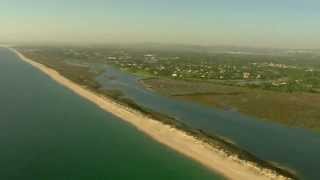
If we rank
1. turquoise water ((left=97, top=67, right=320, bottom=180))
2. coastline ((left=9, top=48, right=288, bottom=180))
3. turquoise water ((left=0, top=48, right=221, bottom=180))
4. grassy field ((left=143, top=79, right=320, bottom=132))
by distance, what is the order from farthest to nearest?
grassy field ((left=143, top=79, right=320, bottom=132))
turquoise water ((left=97, top=67, right=320, bottom=180))
coastline ((left=9, top=48, right=288, bottom=180))
turquoise water ((left=0, top=48, right=221, bottom=180))

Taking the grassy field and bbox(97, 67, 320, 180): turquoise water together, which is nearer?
bbox(97, 67, 320, 180): turquoise water

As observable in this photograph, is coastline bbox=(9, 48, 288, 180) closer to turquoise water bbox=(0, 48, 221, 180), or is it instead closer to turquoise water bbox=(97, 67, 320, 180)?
turquoise water bbox=(0, 48, 221, 180)

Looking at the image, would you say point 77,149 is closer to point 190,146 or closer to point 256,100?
point 190,146

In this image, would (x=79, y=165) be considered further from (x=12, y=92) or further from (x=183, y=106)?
(x=12, y=92)

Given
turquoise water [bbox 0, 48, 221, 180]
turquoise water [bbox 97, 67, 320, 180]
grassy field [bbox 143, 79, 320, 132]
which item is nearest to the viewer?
turquoise water [bbox 0, 48, 221, 180]

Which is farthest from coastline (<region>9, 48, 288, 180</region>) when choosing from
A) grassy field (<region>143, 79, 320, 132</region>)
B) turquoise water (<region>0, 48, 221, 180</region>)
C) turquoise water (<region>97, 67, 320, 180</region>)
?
grassy field (<region>143, 79, 320, 132</region>)

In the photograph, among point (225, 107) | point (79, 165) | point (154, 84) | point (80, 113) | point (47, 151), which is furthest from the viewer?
point (154, 84)

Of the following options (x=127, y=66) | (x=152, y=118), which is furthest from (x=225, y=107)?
(x=127, y=66)

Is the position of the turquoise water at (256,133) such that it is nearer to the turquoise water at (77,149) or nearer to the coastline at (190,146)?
the coastline at (190,146)

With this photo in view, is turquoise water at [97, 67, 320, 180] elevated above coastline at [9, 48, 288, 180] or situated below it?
below
